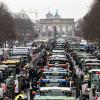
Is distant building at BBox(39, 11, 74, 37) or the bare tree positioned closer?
the bare tree

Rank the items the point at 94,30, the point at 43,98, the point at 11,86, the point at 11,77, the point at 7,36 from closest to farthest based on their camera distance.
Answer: the point at 43,98, the point at 11,86, the point at 11,77, the point at 94,30, the point at 7,36

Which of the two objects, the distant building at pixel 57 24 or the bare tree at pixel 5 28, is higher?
the distant building at pixel 57 24

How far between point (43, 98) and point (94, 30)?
49.1 meters

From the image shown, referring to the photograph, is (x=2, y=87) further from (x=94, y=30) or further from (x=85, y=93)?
(x=94, y=30)

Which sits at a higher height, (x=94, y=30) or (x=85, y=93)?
(x=94, y=30)

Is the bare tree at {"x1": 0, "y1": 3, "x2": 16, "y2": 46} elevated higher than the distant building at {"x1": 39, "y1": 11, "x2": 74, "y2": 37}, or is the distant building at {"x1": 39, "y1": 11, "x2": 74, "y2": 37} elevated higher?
the distant building at {"x1": 39, "y1": 11, "x2": 74, "y2": 37}

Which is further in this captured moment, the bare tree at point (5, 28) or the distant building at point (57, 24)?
the distant building at point (57, 24)

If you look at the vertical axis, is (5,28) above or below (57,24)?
below

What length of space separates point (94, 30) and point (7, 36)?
16.5 meters

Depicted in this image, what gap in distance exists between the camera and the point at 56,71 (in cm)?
2748

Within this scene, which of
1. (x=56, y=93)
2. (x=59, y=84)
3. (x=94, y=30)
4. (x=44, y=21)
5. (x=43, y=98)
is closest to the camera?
(x=43, y=98)

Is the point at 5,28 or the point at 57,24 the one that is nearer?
the point at 5,28

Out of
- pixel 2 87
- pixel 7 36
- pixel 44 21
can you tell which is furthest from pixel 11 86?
pixel 44 21

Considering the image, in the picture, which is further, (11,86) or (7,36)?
(7,36)
